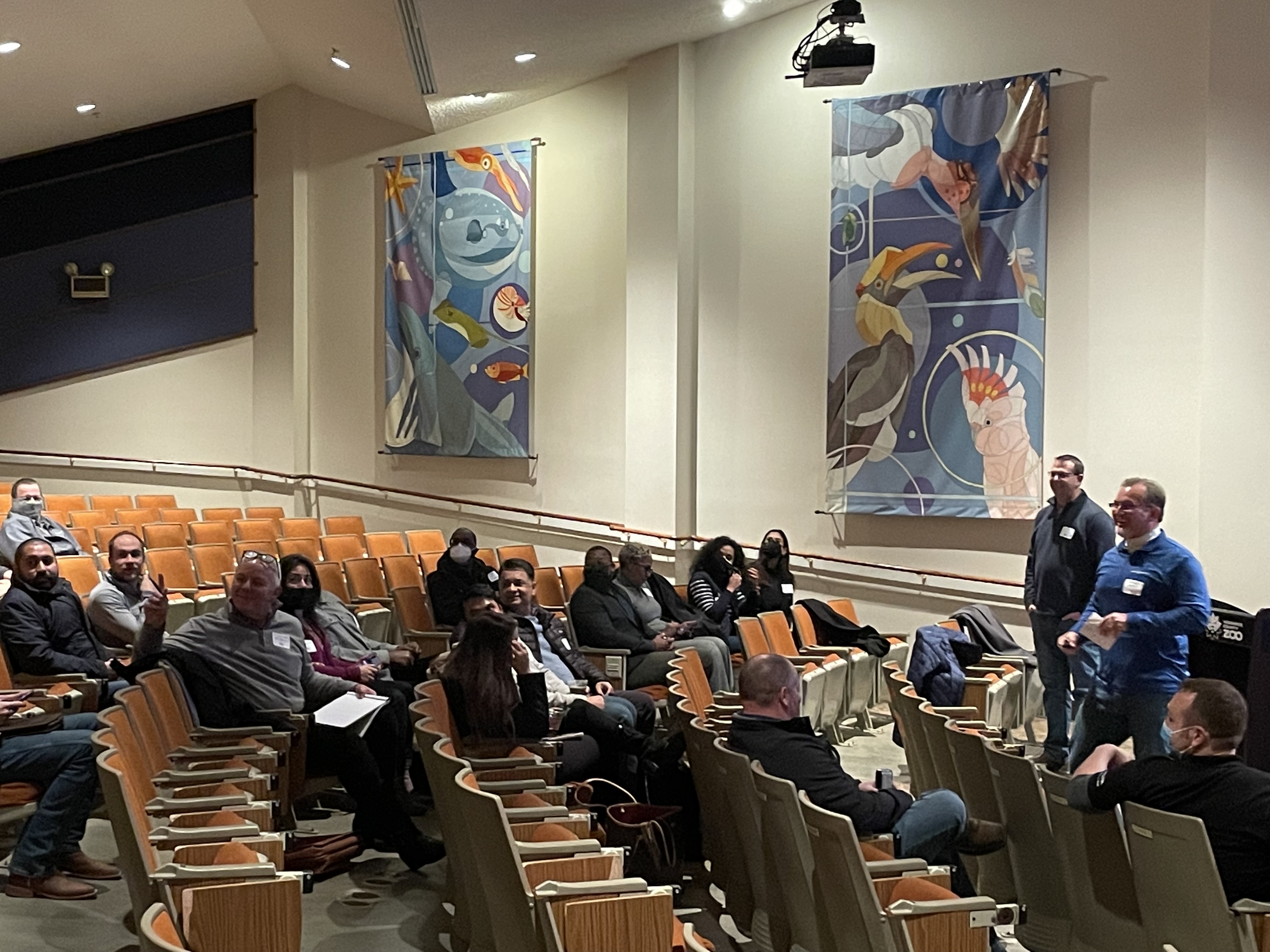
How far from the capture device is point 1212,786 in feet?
9.47

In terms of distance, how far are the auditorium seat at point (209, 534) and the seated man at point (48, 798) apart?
5162 millimetres

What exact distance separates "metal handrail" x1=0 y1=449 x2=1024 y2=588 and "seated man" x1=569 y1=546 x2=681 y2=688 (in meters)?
2.11

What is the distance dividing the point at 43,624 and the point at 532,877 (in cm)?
277

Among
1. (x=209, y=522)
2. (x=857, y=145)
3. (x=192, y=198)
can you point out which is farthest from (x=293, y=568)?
(x=192, y=198)

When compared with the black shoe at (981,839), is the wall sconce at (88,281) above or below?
above

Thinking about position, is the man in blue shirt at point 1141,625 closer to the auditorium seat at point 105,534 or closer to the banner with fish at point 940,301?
the banner with fish at point 940,301

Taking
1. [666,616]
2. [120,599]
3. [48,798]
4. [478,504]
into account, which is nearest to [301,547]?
[478,504]

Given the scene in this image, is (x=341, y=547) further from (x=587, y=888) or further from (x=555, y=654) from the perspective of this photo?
(x=587, y=888)

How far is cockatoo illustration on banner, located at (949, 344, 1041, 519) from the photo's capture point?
313 inches

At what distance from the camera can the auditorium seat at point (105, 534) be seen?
28.4ft

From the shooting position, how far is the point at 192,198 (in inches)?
460

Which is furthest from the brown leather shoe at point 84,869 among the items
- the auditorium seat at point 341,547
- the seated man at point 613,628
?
the auditorium seat at point 341,547

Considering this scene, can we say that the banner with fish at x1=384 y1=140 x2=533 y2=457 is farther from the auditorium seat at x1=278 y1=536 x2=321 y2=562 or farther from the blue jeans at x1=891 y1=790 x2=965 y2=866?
the blue jeans at x1=891 y1=790 x2=965 y2=866

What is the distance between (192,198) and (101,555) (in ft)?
14.6
